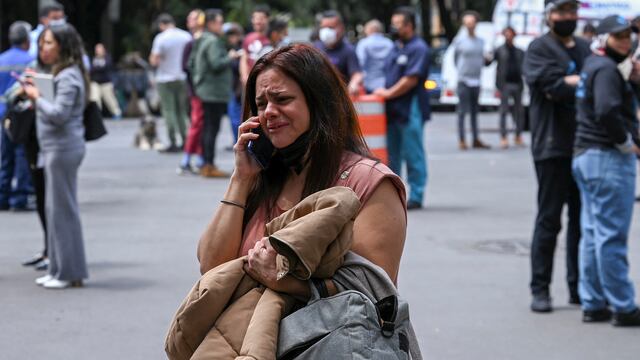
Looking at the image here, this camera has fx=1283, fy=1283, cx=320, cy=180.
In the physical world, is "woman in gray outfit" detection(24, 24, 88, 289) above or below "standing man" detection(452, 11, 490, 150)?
above

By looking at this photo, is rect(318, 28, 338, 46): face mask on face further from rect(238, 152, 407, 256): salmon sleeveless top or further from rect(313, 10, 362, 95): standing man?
rect(238, 152, 407, 256): salmon sleeveless top

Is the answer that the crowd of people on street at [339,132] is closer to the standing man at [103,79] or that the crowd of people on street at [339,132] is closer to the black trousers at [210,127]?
the black trousers at [210,127]

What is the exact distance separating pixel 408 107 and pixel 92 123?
490 cm

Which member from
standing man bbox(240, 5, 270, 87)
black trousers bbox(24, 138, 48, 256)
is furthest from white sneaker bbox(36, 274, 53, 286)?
standing man bbox(240, 5, 270, 87)

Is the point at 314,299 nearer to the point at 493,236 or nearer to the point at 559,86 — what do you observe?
the point at 559,86

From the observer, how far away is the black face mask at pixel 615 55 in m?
7.85

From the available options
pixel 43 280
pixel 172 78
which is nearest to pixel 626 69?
pixel 43 280

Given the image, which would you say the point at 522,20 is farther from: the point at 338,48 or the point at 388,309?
the point at 388,309

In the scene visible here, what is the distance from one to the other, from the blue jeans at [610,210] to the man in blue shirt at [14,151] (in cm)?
690

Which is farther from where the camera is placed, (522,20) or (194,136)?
(522,20)

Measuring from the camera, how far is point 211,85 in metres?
16.8

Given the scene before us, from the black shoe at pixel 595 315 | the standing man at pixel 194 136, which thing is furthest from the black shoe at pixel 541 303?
the standing man at pixel 194 136

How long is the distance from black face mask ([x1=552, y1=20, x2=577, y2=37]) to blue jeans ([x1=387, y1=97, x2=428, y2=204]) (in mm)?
5123

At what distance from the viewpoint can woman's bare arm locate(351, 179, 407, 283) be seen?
11.7 ft
